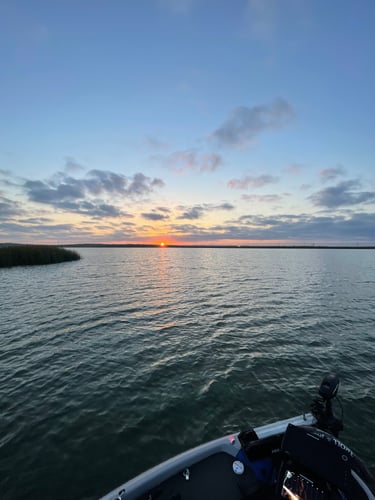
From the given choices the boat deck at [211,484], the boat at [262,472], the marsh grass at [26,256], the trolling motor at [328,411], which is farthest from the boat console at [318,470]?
the marsh grass at [26,256]

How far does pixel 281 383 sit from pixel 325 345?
579 cm

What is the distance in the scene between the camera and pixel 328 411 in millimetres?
6062

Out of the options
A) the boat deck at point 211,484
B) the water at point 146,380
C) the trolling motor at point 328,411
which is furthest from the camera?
the water at point 146,380

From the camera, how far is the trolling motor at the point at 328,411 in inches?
230

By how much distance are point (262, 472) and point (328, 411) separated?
232 centimetres

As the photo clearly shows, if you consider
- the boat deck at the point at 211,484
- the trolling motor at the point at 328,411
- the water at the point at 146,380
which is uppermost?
the trolling motor at the point at 328,411

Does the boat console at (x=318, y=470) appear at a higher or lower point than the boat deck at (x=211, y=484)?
higher

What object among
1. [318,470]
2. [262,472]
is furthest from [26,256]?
[318,470]

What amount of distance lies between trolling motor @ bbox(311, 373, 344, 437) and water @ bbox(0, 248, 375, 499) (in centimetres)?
220

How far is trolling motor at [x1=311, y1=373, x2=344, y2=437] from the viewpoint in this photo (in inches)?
230

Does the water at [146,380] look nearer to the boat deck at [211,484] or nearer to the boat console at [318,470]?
the boat deck at [211,484]

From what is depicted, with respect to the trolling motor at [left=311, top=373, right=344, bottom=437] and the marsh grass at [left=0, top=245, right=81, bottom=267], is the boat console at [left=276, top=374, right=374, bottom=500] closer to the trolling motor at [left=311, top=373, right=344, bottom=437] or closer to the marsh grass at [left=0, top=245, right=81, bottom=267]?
the trolling motor at [left=311, top=373, right=344, bottom=437]

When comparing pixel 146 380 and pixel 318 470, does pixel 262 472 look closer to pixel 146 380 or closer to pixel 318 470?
pixel 318 470

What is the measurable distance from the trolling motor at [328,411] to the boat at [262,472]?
0.30 feet
